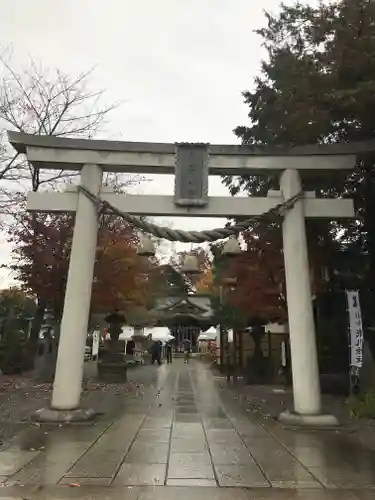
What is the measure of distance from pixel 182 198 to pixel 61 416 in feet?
16.3

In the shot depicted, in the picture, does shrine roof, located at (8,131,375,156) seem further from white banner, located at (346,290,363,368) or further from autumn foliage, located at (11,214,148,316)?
autumn foliage, located at (11,214,148,316)

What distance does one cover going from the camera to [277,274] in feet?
56.5

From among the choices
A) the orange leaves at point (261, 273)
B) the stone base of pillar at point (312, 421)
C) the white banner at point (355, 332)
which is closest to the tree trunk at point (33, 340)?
the orange leaves at point (261, 273)

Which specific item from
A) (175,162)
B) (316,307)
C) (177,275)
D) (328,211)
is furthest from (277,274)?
(177,275)

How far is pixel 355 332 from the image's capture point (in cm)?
1234

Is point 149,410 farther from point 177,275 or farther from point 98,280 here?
point 177,275

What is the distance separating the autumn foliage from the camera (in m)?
20.1

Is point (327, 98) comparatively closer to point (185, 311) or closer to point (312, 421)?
point (312, 421)

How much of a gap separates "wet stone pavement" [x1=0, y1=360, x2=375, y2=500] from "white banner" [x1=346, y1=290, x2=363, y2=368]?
2.97m

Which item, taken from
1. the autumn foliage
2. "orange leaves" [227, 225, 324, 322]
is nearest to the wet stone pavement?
"orange leaves" [227, 225, 324, 322]

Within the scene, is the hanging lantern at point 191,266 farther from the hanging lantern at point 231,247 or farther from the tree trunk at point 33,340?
the tree trunk at point 33,340

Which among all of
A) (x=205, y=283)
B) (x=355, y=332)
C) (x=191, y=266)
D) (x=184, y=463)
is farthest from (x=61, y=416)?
(x=205, y=283)

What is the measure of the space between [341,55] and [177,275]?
3838cm

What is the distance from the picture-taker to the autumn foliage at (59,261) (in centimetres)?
2009
